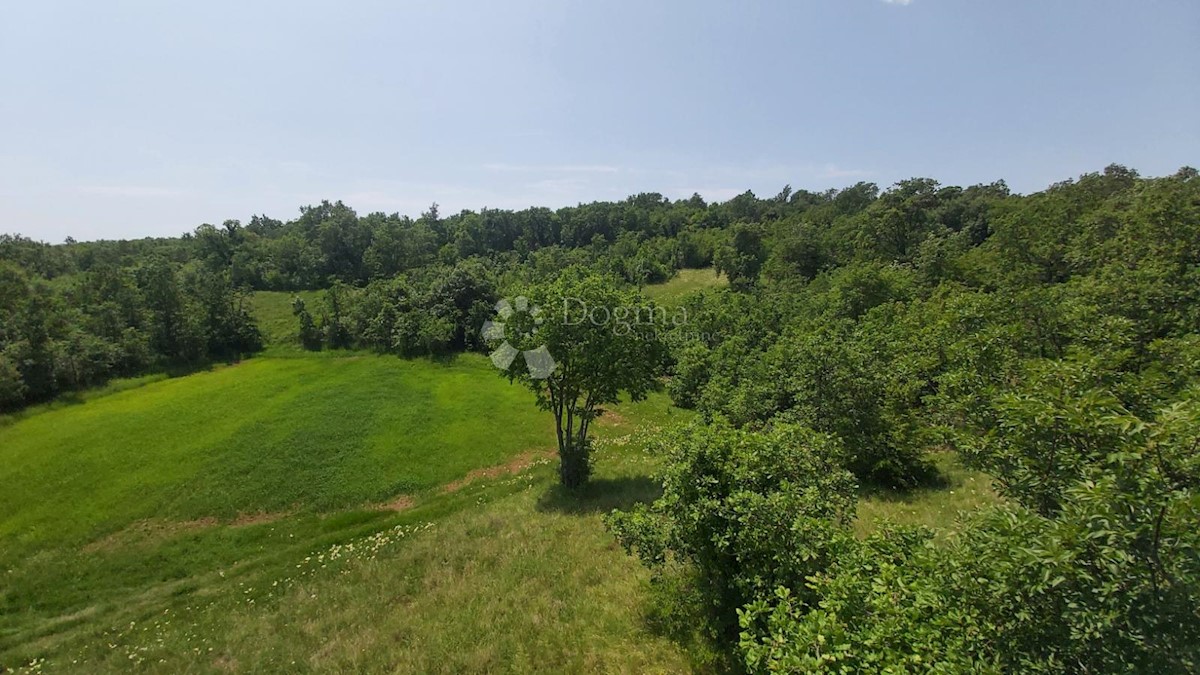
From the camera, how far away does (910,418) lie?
2114 centimetres

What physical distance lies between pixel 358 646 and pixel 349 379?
147 ft

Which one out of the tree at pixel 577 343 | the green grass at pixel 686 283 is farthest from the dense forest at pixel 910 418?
Result: the green grass at pixel 686 283

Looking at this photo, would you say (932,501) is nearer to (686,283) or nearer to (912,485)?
(912,485)

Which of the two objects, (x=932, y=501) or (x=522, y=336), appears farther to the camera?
(x=522, y=336)

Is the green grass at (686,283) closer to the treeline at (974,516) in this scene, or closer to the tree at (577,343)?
the tree at (577,343)

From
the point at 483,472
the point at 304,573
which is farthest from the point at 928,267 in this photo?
the point at 304,573

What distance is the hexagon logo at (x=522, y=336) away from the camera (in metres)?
23.8

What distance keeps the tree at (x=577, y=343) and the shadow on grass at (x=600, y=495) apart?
1025 mm

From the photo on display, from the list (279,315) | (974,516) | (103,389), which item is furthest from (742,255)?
(103,389)

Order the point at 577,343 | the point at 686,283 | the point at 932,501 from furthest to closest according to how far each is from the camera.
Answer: the point at 686,283
the point at 577,343
the point at 932,501

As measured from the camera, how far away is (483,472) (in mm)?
32906

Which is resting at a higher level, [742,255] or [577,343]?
[742,255]

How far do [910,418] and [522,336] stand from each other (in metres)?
18.0

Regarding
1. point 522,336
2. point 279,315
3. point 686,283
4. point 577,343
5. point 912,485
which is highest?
point 522,336
